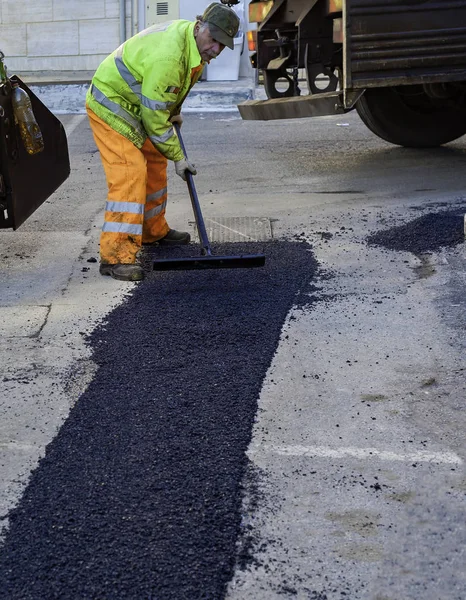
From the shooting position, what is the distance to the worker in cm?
453

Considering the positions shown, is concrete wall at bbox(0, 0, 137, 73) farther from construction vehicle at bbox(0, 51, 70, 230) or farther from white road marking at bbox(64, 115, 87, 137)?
construction vehicle at bbox(0, 51, 70, 230)

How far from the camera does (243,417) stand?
3170 mm

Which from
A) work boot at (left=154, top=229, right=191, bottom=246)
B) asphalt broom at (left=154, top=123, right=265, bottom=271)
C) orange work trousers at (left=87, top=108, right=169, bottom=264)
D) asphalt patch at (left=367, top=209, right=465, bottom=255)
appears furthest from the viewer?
work boot at (left=154, top=229, right=191, bottom=246)

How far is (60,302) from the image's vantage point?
4508 mm

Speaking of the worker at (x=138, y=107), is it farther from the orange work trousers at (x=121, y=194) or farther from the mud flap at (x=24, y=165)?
the mud flap at (x=24, y=165)

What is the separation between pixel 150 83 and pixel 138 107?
34cm

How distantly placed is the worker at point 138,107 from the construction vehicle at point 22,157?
305mm

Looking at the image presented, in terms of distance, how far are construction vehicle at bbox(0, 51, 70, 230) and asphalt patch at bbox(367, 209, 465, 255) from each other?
193cm

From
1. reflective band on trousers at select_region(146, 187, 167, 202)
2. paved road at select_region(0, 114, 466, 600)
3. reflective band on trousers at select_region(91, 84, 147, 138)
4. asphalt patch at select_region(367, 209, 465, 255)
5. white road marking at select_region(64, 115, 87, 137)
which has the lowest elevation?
paved road at select_region(0, 114, 466, 600)

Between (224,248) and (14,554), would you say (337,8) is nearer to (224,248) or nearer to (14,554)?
(224,248)

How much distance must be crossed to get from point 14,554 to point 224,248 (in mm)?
3080

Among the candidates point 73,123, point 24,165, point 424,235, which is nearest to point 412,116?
point 424,235

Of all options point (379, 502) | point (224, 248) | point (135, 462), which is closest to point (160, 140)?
point (224, 248)

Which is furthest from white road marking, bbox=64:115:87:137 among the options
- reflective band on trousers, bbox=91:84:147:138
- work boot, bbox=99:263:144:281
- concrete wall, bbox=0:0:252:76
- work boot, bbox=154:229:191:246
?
work boot, bbox=99:263:144:281
